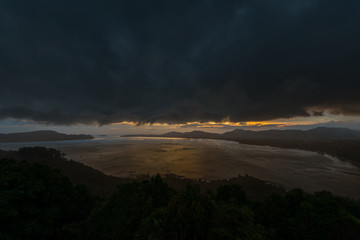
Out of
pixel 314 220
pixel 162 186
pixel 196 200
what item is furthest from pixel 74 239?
pixel 314 220

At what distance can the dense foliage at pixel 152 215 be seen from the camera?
17.0 feet

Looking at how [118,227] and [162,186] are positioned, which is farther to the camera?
[162,186]

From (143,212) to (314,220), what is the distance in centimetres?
1081

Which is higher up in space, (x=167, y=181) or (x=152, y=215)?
(x=152, y=215)

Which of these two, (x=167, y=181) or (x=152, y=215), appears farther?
(x=167, y=181)

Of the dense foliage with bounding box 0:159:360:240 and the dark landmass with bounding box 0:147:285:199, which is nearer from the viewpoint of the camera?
the dense foliage with bounding box 0:159:360:240

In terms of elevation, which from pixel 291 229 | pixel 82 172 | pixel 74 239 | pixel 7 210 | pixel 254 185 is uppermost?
pixel 7 210

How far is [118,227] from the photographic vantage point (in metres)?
7.39

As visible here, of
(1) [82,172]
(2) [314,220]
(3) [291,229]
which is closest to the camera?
(2) [314,220]

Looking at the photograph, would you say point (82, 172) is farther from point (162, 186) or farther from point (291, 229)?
point (291, 229)

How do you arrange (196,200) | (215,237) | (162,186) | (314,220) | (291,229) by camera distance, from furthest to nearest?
(162,186)
(291,229)
(314,220)
(196,200)
(215,237)

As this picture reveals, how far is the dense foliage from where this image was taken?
5.19 m

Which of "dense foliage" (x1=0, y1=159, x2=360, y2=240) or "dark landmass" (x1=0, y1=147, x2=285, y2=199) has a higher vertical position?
"dense foliage" (x1=0, y1=159, x2=360, y2=240)

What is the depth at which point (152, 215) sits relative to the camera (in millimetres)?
6363
